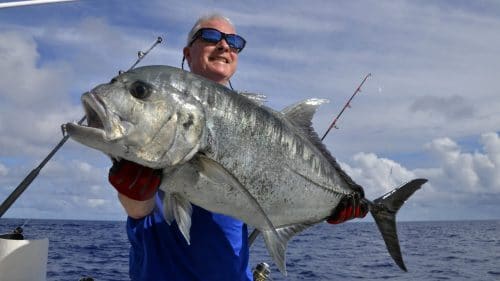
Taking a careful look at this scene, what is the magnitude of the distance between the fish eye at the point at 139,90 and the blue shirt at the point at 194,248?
1.11 metres

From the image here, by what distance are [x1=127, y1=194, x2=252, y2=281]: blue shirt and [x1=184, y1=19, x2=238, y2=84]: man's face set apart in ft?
3.77

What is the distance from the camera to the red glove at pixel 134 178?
2721 mm

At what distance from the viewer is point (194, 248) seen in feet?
11.3

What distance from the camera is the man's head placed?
13.1 feet

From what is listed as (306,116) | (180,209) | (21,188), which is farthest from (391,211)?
(21,188)

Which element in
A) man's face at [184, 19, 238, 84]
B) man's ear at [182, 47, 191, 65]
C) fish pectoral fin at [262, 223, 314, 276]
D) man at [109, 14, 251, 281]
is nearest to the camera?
fish pectoral fin at [262, 223, 314, 276]

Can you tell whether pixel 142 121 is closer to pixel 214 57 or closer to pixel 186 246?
pixel 186 246

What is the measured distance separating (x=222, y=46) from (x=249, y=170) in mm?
1440

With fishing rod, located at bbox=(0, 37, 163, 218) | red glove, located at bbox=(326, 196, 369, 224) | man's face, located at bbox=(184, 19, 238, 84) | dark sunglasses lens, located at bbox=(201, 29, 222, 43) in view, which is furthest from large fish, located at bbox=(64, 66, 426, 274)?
fishing rod, located at bbox=(0, 37, 163, 218)

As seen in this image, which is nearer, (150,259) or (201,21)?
(150,259)

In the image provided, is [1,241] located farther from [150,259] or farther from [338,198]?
[338,198]

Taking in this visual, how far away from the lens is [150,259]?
3.54 m

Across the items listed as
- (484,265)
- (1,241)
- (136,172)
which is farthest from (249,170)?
(484,265)

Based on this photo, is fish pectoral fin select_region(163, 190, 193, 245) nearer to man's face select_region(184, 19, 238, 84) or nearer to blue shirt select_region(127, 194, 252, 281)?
blue shirt select_region(127, 194, 252, 281)
